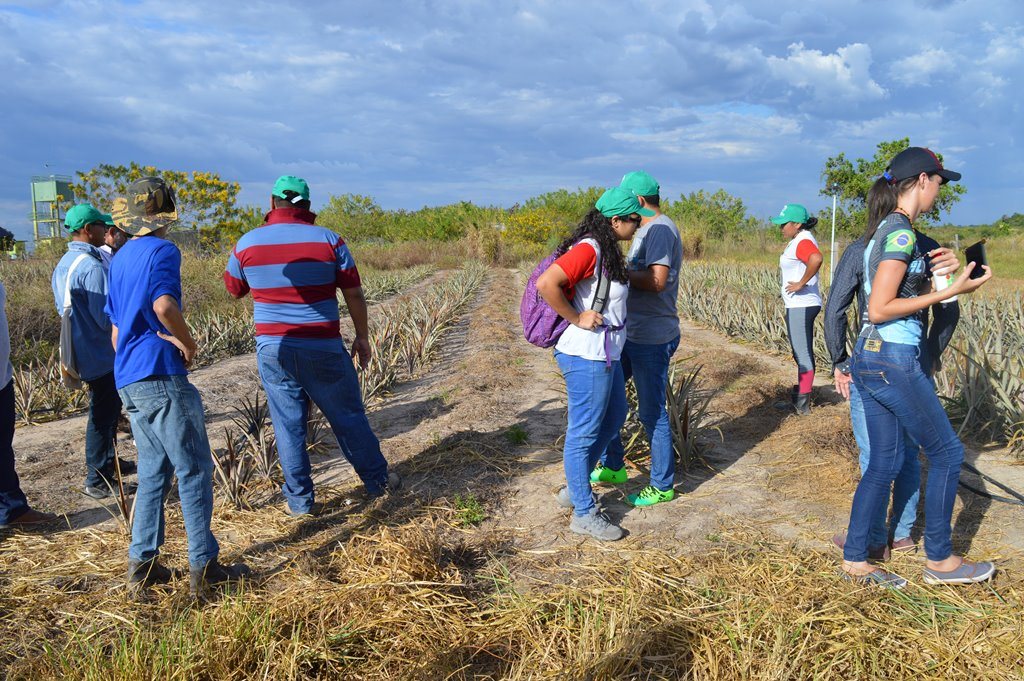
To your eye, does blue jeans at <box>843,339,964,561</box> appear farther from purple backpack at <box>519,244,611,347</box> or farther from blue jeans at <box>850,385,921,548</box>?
purple backpack at <box>519,244,611,347</box>

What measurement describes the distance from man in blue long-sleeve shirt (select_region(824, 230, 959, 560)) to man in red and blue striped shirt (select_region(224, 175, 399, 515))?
7.06 ft

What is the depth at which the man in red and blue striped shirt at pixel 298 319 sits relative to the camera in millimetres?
3178

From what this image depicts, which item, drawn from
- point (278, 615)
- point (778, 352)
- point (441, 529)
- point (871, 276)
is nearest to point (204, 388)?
point (441, 529)

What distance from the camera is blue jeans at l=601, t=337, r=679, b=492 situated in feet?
11.2

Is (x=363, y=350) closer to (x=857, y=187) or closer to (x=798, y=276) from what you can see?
(x=798, y=276)

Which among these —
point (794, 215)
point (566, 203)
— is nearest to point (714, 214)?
point (566, 203)

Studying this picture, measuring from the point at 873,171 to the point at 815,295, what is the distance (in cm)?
1676

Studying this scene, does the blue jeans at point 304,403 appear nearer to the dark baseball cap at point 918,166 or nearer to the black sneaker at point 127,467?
the black sneaker at point 127,467

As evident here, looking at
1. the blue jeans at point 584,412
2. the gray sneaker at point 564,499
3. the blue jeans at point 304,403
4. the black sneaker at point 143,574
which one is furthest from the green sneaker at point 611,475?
the black sneaker at point 143,574

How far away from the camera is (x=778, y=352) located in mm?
7840

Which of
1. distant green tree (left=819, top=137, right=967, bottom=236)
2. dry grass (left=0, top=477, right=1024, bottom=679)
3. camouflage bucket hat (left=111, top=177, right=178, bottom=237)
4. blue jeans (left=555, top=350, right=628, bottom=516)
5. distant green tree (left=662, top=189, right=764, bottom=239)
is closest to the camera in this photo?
dry grass (left=0, top=477, right=1024, bottom=679)

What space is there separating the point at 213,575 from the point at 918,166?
3090mm

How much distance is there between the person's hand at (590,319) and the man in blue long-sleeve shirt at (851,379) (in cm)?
102

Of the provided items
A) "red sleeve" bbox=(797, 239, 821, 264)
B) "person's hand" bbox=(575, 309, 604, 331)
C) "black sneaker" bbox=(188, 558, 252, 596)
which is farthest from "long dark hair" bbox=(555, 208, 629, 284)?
"red sleeve" bbox=(797, 239, 821, 264)
